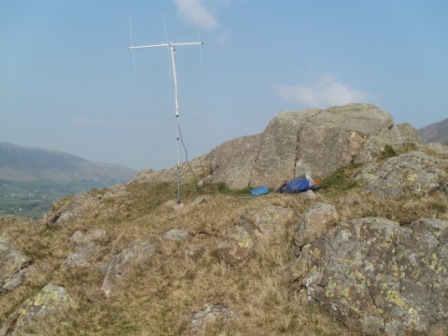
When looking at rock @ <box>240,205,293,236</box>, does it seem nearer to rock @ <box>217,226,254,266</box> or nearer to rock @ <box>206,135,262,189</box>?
rock @ <box>217,226,254,266</box>

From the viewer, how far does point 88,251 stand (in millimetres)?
22516

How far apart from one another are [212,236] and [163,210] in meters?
9.77

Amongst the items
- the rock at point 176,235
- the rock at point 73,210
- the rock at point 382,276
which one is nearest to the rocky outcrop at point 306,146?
the rock at point 73,210

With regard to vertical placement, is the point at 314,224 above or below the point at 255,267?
above

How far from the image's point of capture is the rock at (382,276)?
11.6 m

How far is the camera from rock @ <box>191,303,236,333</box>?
13.8 m

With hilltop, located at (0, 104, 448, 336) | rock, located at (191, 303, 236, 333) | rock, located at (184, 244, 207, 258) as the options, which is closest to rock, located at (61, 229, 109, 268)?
hilltop, located at (0, 104, 448, 336)

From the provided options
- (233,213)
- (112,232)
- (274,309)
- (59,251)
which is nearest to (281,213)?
(233,213)

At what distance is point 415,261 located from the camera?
12.4m

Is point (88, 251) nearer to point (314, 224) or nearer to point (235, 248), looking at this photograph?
point (235, 248)

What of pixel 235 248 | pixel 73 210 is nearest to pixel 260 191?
pixel 235 248

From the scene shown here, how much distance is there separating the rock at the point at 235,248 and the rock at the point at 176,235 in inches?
117

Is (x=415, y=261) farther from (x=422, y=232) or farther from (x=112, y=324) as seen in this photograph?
(x=112, y=324)

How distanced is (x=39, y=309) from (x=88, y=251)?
6.58m
